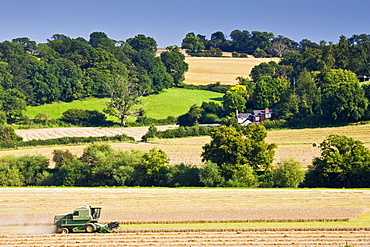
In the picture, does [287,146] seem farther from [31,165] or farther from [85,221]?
[85,221]

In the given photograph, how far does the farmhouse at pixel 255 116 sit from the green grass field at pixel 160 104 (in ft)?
66.3

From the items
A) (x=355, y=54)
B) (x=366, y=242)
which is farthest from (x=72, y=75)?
(x=366, y=242)

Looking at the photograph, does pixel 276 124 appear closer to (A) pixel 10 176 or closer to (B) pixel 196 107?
(B) pixel 196 107

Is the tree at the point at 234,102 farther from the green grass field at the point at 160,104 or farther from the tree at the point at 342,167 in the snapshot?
the tree at the point at 342,167

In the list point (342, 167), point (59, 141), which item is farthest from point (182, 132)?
point (342, 167)

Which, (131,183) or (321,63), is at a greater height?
(321,63)

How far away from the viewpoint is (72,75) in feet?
483

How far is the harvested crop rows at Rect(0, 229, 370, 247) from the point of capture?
33.0 m

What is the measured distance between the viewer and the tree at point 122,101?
127375mm

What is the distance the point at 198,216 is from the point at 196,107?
8473 centimetres

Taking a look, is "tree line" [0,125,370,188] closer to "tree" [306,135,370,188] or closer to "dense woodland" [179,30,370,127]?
"tree" [306,135,370,188]

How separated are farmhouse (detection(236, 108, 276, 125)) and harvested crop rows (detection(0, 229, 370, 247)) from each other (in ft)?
266

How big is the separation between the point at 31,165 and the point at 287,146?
3873 cm

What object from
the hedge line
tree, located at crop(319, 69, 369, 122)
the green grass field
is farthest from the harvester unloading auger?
the green grass field
